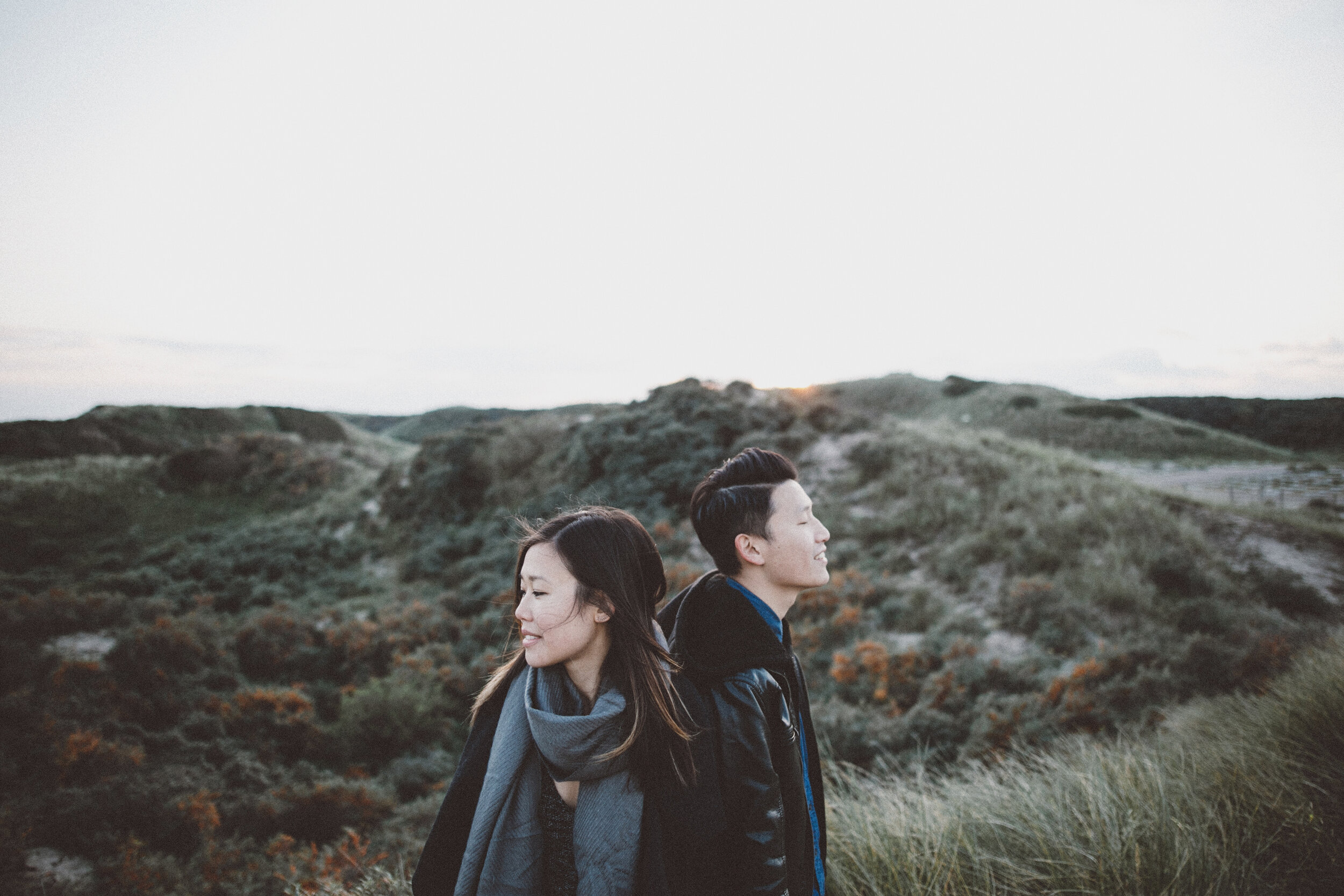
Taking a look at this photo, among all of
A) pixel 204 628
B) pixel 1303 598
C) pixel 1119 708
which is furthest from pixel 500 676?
pixel 1303 598

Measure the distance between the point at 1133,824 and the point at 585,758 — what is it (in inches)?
103

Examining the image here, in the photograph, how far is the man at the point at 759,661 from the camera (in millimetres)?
1424

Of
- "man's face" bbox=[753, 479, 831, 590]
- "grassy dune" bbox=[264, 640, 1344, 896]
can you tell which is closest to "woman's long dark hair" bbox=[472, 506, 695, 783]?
"man's face" bbox=[753, 479, 831, 590]

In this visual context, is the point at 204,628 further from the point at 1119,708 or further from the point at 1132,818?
the point at 1119,708

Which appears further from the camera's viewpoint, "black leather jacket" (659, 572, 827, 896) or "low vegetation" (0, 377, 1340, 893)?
"low vegetation" (0, 377, 1340, 893)

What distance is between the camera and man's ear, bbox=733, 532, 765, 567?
1.69m

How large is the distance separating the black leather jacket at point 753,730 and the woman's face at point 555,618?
30 cm

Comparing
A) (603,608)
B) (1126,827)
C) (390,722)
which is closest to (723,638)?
(603,608)

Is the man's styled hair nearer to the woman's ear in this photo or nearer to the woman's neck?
the woman's ear

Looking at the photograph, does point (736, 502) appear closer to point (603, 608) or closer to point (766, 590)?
point (766, 590)

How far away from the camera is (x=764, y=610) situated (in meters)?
1.68

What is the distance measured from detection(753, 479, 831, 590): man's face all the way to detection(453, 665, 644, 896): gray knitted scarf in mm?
586

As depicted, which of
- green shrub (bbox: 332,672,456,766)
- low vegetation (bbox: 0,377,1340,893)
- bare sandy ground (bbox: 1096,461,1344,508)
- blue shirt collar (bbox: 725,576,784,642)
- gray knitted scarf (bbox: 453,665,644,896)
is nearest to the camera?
gray knitted scarf (bbox: 453,665,644,896)

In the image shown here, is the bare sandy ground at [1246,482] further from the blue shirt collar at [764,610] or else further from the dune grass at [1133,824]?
the blue shirt collar at [764,610]
